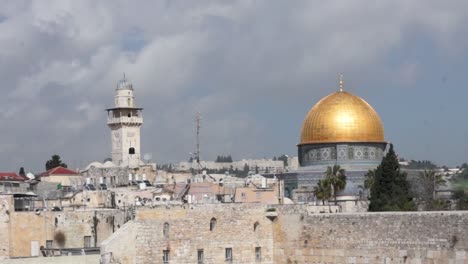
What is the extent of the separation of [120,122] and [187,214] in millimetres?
30969

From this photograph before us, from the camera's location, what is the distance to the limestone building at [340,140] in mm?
56344

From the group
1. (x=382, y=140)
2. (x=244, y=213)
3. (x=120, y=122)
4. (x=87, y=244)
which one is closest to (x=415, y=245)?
(x=244, y=213)

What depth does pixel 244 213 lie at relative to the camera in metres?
31.9

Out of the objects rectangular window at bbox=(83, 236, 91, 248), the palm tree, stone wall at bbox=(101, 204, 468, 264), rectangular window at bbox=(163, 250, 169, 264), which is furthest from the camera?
the palm tree

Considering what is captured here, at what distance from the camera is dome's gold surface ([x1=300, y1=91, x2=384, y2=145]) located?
56.4m

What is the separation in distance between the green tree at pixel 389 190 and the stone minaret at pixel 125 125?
23174mm

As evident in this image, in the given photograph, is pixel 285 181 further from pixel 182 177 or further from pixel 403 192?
pixel 403 192

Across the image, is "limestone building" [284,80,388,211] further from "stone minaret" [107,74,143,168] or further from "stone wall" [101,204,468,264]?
"stone wall" [101,204,468,264]

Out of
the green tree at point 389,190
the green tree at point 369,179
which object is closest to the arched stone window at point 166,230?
the green tree at point 389,190

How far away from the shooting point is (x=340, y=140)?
56.4 m

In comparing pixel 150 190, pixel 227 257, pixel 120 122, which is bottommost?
pixel 227 257

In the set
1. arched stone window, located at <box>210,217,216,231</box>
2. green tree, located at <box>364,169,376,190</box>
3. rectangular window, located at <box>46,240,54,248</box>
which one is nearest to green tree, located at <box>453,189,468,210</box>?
green tree, located at <box>364,169,376,190</box>

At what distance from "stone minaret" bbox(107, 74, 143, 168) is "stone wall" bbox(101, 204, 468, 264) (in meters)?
30.0

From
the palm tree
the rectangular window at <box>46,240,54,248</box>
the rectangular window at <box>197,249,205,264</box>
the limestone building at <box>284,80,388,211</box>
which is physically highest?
the limestone building at <box>284,80,388,211</box>
